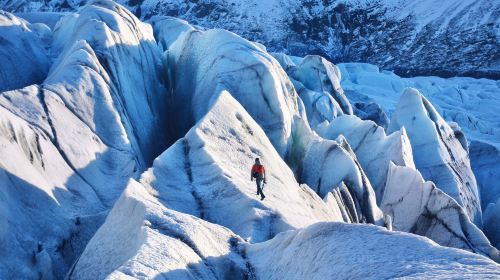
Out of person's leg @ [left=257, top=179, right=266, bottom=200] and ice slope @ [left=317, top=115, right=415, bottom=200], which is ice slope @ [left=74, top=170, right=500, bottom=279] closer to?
person's leg @ [left=257, top=179, right=266, bottom=200]

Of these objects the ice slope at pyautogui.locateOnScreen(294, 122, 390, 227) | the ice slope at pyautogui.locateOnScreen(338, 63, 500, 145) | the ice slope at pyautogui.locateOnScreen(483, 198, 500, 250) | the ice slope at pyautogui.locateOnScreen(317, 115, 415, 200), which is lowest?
the ice slope at pyautogui.locateOnScreen(338, 63, 500, 145)

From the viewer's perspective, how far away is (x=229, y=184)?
13.6 metres

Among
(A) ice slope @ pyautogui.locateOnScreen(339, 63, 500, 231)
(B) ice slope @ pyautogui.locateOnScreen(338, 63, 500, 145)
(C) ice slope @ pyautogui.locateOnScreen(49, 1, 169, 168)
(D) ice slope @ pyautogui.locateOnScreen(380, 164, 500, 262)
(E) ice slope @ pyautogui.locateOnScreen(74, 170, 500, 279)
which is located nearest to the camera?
(E) ice slope @ pyautogui.locateOnScreen(74, 170, 500, 279)

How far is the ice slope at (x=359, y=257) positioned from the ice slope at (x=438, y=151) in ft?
Result: 49.6

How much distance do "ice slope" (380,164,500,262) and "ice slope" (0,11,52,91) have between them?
14433 mm

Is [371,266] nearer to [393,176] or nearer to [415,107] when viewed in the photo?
[393,176]

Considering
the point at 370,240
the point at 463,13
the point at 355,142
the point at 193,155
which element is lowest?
the point at 463,13

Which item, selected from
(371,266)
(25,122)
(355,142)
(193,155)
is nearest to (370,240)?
(371,266)

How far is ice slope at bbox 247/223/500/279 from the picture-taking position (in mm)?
7215

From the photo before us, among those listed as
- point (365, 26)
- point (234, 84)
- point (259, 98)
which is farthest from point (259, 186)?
point (365, 26)

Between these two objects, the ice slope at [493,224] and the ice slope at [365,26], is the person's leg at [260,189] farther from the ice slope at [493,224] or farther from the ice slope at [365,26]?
the ice slope at [365,26]

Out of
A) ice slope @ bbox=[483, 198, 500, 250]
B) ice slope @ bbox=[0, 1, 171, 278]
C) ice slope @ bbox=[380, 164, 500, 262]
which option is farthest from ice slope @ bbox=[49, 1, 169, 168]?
ice slope @ bbox=[483, 198, 500, 250]

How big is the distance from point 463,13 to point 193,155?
94.3m

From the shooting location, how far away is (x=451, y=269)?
23.3ft
